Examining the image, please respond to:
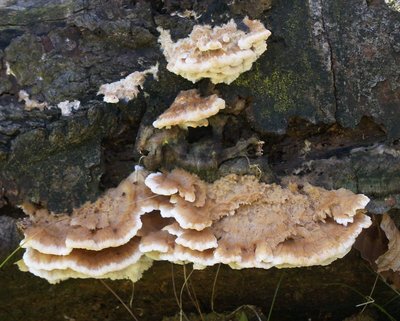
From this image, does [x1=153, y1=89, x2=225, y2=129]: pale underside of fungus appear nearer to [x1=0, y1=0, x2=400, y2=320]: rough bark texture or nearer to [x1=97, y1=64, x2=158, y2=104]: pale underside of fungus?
[x1=0, y1=0, x2=400, y2=320]: rough bark texture

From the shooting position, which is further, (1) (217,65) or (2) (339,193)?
(2) (339,193)

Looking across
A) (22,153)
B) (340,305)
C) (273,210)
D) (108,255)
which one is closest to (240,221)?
(273,210)

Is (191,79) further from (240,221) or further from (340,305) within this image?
(340,305)

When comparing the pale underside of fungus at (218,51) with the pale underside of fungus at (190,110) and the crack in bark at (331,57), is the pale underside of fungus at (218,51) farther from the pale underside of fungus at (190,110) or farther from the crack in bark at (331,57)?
the crack in bark at (331,57)

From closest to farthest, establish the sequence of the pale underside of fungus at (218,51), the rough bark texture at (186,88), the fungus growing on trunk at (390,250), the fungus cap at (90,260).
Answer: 1. the pale underside of fungus at (218,51)
2. the fungus cap at (90,260)
3. the rough bark texture at (186,88)
4. the fungus growing on trunk at (390,250)

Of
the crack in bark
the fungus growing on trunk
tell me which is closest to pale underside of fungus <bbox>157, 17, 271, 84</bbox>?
the crack in bark

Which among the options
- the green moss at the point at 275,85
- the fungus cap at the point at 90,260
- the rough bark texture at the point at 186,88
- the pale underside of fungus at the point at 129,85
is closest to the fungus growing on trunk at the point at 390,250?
the rough bark texture at the point at 186,88
